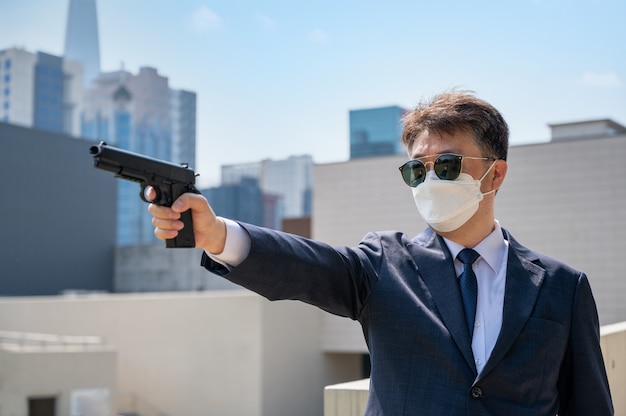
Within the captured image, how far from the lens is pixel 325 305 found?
178 centimetres

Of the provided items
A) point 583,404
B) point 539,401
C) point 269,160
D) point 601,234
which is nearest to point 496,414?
point 539,401

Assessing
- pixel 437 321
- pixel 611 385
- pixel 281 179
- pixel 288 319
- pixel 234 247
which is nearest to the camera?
pixel 234 247

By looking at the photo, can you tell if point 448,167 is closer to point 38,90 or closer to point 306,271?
point 306,271

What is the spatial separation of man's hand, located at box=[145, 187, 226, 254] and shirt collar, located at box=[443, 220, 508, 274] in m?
0.59

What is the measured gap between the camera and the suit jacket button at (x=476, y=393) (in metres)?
1.69

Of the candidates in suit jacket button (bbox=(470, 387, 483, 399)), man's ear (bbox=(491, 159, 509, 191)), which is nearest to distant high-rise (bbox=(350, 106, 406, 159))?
man's ear (bbox=(491, 159, 509, 191))

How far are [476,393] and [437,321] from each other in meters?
→ 0.17

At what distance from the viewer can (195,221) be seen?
1.56 metres

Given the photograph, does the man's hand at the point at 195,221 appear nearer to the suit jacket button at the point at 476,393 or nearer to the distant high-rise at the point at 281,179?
the suit jacket button at the point at 476,393

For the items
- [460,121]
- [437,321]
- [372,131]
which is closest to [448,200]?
[460,121]


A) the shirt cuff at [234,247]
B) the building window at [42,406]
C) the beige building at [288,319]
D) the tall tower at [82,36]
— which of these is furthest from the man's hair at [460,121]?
the tall tower at [82,36]

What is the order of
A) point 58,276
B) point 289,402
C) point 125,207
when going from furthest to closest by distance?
point 125,207, point 58,276, point 289,402

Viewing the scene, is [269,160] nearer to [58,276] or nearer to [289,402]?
[58,276]

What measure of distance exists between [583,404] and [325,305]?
2.05 feet
